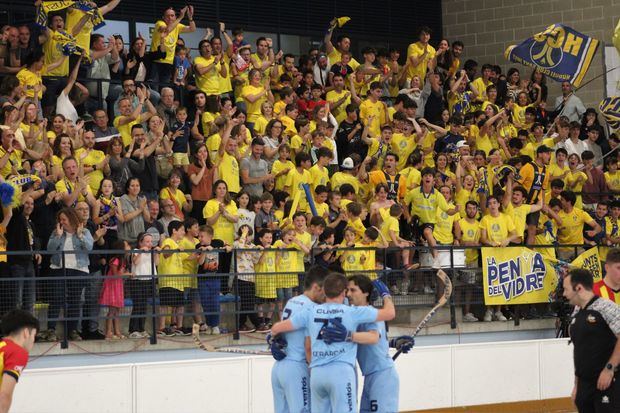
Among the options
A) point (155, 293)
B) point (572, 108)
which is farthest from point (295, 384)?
point (572, 108)

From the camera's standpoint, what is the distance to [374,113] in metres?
21.4

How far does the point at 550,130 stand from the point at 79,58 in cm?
898

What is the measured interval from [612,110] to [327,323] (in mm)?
13629

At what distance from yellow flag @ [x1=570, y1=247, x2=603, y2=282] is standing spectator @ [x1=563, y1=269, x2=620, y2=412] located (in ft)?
28.7

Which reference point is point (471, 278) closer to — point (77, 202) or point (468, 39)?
point (77, 202)

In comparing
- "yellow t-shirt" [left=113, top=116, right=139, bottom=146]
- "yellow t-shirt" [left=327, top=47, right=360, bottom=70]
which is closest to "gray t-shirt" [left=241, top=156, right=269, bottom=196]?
"yellow t-shirt" [left=113, top=116, right=139, bottom=146]

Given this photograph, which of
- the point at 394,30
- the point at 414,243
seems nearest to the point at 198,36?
the point at 394,30

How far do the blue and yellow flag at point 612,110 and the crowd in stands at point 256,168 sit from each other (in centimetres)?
56

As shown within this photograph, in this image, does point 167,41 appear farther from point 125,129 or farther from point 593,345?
point 593,345

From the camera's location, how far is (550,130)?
73.3ft

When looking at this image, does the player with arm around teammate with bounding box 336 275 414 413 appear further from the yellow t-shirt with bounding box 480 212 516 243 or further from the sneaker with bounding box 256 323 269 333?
the yellow t-shirt with bounding box 480 212 516 243

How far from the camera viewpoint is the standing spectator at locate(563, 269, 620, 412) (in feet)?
34.8

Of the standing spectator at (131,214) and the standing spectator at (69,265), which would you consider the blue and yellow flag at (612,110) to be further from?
the standing spectator at (69,265)

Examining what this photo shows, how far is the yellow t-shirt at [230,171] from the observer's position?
1803 cm
